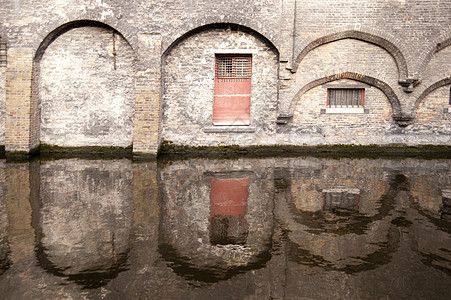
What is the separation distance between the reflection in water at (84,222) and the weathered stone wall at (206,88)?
252 cm

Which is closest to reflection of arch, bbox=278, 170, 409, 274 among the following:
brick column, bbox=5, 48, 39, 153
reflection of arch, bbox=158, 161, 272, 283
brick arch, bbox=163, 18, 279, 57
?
reflection of arch, bbox=158, 161, 272, 283

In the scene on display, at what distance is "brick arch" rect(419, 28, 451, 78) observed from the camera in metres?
10.6

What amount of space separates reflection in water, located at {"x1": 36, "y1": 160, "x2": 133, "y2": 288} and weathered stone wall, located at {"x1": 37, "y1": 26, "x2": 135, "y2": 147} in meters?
2.09

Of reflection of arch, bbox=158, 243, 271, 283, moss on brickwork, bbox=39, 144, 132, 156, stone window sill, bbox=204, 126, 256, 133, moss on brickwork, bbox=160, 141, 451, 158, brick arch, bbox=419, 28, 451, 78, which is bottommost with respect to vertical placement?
reflection of arch, bbox=158, 243, 271, 283

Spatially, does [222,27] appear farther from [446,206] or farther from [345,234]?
[345,234]

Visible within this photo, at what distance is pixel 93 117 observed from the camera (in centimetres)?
1083

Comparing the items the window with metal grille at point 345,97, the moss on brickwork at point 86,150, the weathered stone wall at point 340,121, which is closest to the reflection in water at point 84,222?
the moss on brickwork at point 86,150

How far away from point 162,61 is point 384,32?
5751 mm

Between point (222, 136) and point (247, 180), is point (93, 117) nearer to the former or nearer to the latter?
point (222, 136)

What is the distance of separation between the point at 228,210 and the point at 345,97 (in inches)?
251

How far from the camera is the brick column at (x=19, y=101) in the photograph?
1006 cm

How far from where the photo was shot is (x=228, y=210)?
648 centimetres

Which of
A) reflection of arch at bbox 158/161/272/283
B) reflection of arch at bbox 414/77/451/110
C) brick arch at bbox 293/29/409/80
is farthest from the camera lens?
reflection of arch at bbox 414/77/451/110

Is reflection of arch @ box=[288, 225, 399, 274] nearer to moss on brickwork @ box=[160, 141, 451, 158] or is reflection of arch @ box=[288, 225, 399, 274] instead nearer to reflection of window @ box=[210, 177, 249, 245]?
→ reflection of window @ box=[210, 177, 249, 245]
